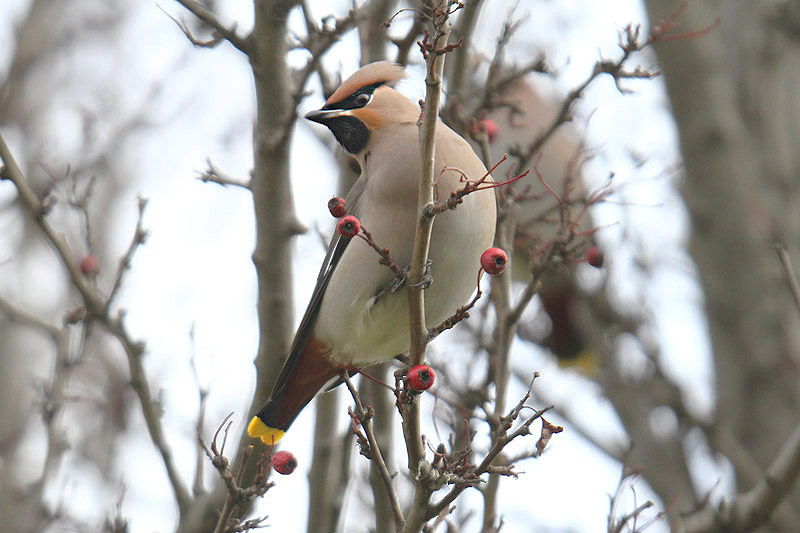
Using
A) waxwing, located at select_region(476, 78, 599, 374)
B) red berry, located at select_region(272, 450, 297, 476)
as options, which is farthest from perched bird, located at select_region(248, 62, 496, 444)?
waxwing, located at select_region(476, 78, 599, 374)

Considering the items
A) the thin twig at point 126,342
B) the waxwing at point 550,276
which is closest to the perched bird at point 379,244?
the thin twig at point 126,342

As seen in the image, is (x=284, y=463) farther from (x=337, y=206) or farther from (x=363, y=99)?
(x=363, y=99)

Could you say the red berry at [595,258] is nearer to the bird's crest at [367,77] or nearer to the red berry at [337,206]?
the bird's crest at [367,77]

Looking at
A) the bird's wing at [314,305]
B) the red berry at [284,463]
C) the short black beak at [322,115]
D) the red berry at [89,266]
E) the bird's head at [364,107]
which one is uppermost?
the bird's head at [364,107]

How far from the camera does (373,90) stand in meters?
3.41

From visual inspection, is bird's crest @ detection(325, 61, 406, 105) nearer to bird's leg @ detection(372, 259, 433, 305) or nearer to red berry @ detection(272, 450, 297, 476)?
bird's leg @ detection(372, 259, 433, 305)

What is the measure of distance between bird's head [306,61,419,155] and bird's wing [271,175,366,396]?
0.50 feet

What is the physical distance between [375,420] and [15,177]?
1576mm

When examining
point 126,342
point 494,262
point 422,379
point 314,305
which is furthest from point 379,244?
point 126,342

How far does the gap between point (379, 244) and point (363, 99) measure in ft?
1.87

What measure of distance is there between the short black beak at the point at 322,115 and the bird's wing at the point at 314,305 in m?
0.23

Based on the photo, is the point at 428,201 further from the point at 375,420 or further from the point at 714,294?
the point at 714,294

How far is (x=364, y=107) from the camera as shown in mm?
3385

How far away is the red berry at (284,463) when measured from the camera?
2.80m
